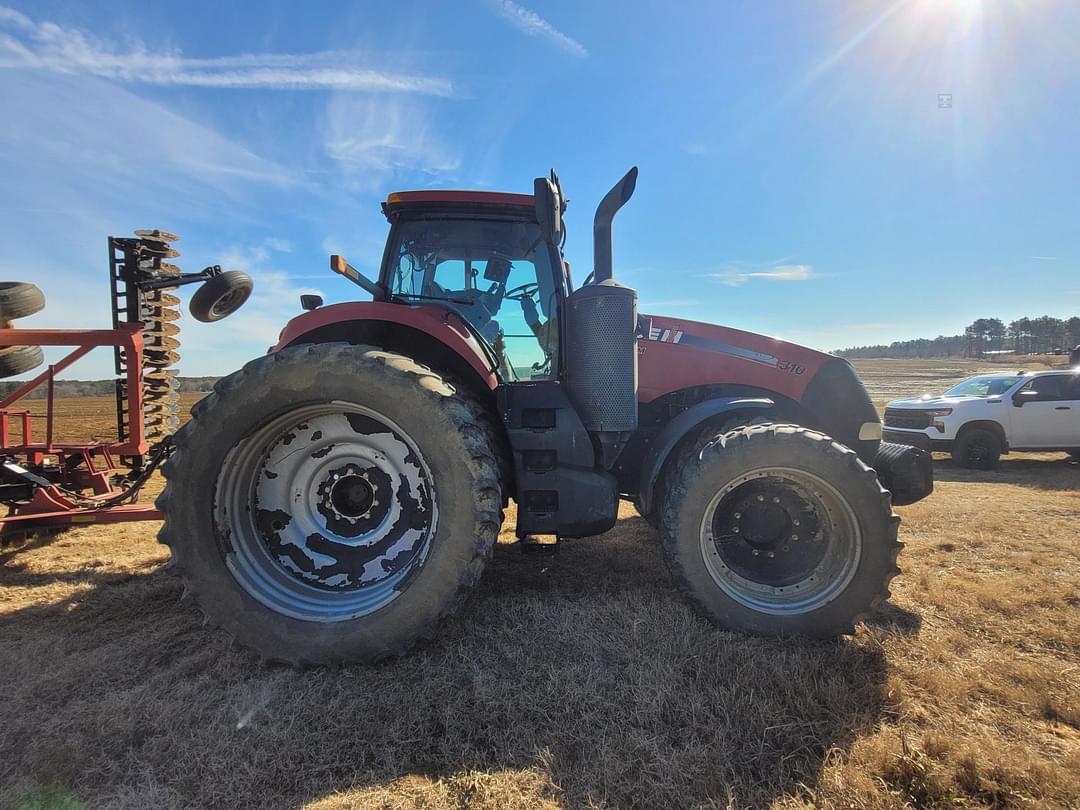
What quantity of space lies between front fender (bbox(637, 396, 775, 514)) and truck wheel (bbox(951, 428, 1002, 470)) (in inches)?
305

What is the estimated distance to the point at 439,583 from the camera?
2.21 meters

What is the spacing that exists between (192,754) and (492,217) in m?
2.80

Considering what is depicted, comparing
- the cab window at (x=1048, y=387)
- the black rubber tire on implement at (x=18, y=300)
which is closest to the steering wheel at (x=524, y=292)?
the black rubber tire on implement at (x=18, y=300)

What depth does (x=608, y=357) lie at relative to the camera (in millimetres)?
2758

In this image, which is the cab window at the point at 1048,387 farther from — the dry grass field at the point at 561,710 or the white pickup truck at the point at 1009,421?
the dry grass field at the point at 561,710

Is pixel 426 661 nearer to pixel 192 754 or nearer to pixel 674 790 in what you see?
pixel 192 754

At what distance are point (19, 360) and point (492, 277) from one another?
15.2 feet

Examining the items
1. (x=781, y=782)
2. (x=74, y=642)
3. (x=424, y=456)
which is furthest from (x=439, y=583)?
(x=74, y=642)

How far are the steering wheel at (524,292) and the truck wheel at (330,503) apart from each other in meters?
0.99

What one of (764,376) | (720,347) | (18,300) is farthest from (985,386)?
(18,300)

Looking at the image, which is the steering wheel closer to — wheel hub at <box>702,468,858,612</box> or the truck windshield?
the truck windshield

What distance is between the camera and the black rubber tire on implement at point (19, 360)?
4.56m

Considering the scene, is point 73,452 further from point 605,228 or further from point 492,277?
point 605,228

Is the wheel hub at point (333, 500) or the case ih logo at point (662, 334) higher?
the case ih logo at point (662, 334)
